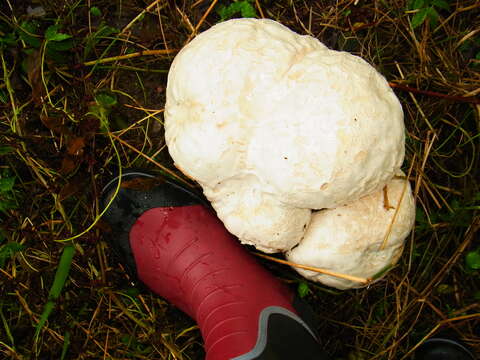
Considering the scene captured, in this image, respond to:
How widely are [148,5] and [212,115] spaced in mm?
904

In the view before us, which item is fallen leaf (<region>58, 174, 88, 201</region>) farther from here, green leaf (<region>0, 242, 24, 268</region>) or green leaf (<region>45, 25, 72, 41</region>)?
green leaf (<region>45, 25, 72, 41</region>)

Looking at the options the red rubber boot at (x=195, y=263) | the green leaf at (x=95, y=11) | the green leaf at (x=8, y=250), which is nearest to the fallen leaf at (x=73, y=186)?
the red rubber boot at (x=195, y=263)

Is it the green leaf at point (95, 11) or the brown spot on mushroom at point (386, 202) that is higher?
the green leaf at point (95, 11)

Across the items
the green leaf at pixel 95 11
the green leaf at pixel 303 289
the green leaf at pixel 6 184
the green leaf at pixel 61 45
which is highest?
the green leaf at pixel 95 11

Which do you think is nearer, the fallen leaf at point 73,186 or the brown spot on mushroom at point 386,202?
the brown spot on mushroom at point 386,202

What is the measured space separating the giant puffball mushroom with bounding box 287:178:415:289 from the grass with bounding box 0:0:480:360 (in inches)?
12.6

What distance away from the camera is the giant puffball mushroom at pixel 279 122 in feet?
3.80

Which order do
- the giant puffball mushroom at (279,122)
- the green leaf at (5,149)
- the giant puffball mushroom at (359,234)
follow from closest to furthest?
the giant puffball mushroom at (279,122) → the giant puffball mushroom at (359,234) → the green leaf at (5,149)

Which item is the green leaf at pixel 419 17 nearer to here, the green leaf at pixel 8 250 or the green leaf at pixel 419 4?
the green leaf at pixel 419 4

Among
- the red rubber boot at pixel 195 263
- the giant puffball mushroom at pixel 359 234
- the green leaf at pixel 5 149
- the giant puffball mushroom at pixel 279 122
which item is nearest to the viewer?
the giant puffball mushroom at pixel 279 122

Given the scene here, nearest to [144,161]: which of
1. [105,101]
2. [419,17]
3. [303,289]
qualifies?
[105,101]

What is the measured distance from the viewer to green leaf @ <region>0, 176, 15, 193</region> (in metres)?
1.75

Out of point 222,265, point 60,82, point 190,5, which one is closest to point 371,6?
point 190,5

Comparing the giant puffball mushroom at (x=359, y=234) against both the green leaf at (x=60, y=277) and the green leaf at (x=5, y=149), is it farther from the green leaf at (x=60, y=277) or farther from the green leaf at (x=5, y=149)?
the green leaf at (x=5, y=149)
